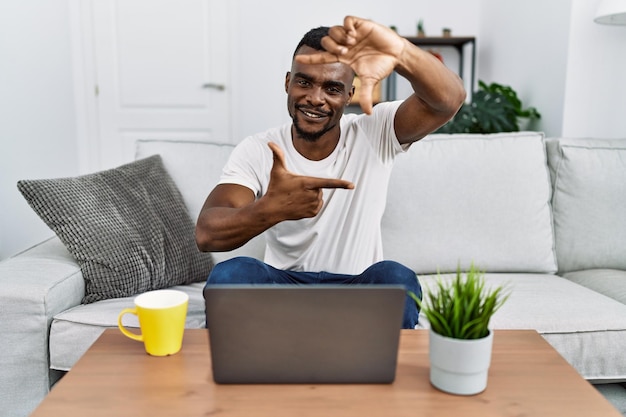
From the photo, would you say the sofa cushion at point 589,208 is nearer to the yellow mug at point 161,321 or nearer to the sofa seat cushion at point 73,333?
the sofa seat cushion at point 73,333

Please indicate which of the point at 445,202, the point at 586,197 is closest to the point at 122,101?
the point at 445,202

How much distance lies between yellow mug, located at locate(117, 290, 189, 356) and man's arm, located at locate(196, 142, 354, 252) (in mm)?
247

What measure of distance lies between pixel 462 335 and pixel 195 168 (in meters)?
1.31

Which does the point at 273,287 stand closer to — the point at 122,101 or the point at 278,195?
the point at 278,195

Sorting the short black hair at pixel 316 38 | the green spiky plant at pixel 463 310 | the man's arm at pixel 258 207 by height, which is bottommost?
the green spiky plant at pixel 463 310

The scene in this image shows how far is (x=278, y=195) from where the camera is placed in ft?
3.56

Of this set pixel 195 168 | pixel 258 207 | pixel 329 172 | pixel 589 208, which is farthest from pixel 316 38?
pixel 589 208

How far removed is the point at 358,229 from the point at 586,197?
0.93 metres

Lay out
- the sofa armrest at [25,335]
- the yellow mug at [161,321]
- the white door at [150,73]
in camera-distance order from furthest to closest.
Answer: the white door at [150,73]
the sofa armrest at [25,335]
the yellow mug at [161,321]

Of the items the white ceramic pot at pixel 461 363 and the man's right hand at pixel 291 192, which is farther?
the man's right hand at pixel 291 192

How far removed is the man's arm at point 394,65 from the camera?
1.08 metres

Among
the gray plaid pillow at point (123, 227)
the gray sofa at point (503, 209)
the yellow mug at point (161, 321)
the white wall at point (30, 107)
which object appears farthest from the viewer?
the white wall at point (30, 107)

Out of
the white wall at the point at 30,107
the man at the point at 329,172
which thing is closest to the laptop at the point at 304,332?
the man at the point at 329,172

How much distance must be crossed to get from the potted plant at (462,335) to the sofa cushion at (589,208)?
4.18 feet
